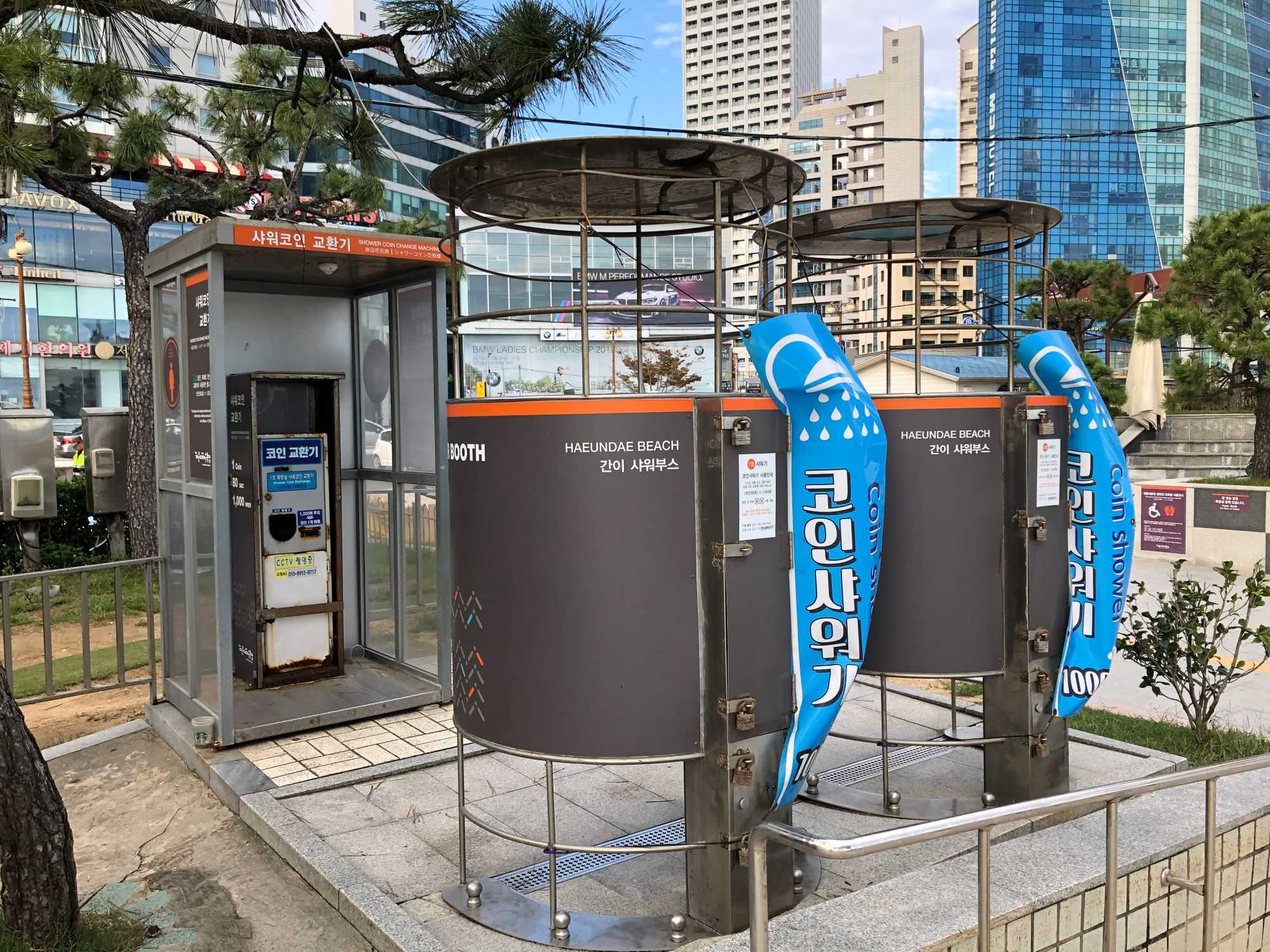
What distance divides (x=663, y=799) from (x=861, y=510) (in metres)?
2.16

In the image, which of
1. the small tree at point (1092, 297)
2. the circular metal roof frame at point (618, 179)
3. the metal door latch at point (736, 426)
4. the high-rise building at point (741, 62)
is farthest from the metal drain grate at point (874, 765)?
the high-rise building at point (741, 62)

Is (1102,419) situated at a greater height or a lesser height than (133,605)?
greater

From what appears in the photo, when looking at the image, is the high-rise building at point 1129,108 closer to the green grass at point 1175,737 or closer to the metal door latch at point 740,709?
the green grass at point 1175,737

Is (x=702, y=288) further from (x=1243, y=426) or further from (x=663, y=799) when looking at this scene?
(x=663, y=799)

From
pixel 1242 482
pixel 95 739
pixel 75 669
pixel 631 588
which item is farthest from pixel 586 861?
pixel 1242 482

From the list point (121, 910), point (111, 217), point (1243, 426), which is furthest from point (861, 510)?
point (1243, 426)

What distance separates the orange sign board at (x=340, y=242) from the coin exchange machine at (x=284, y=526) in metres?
1.09

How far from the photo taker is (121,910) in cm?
414

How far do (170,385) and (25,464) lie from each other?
23.3ft

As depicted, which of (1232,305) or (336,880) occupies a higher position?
(1232,305)

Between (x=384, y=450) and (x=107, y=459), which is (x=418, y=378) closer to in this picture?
(x=384, y=450)

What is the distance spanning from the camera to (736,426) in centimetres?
351

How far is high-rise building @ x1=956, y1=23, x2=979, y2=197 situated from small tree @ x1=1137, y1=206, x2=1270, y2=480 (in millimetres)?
107615

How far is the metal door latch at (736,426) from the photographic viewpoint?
351 centimetres
